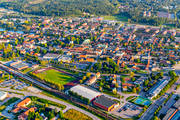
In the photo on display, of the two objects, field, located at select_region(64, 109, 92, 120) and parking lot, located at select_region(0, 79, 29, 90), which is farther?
parking lot, located at select_region(0, 79, 29, 90)

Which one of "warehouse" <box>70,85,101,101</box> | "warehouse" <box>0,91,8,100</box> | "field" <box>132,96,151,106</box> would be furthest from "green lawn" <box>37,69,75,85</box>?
"field" <box>132,96,151,106</box>

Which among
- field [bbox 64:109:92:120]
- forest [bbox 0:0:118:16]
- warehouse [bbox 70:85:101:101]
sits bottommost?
field [bbox 64:109:92:120]

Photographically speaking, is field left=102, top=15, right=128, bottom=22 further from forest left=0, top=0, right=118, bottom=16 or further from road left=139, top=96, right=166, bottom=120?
road left=139, top=96, right=166, bottom=120

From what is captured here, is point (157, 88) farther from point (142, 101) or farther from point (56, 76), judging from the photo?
point (56, 76)

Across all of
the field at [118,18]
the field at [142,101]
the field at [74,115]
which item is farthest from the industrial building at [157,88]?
the field at [118,18]

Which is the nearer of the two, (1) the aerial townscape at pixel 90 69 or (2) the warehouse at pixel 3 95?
(1) the aerial townscape at pixel 90 69

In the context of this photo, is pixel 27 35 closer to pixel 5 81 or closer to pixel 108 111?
pixel 5 81

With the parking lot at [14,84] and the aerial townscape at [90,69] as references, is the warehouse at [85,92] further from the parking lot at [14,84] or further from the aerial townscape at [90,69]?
the parking lot at [14,84]

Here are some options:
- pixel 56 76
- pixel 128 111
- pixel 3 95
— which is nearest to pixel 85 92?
pixel 128 111
